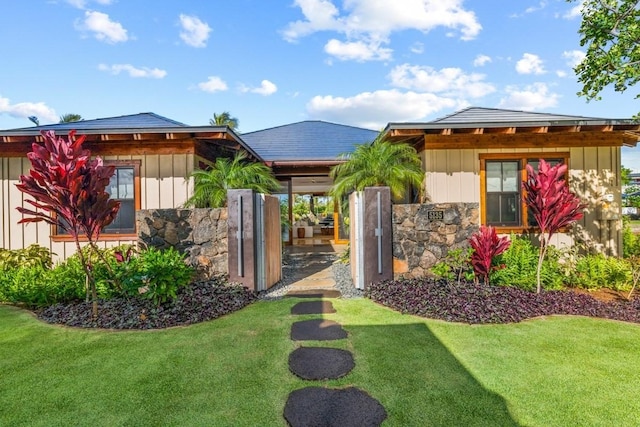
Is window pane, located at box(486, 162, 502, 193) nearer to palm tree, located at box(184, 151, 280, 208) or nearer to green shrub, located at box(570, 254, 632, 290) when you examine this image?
green shrub, located at box(570, 254, 632, 290)

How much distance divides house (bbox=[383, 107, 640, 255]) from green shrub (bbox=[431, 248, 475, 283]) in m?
1.48

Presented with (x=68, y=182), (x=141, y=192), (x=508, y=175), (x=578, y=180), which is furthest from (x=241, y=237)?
(x=578, y=180)

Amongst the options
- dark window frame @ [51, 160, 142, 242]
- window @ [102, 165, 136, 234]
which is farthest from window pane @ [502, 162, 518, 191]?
window @ [102, 165, 136, 234]

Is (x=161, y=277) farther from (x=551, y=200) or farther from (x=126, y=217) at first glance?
(x=551, y=200)

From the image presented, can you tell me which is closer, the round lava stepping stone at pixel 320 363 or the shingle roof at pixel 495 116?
the round lava stepping stone at pixel 320 363

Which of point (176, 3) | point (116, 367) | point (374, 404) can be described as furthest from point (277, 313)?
point (176, 3)

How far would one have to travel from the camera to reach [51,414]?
2.31 meters

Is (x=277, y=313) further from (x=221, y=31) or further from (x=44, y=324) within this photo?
(x=221, y=31)

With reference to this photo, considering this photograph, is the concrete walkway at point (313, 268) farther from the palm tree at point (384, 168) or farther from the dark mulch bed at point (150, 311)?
the palm tree at point (384, 168)

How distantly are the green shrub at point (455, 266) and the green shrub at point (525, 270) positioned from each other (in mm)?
421

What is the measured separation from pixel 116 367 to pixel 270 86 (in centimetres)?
1825

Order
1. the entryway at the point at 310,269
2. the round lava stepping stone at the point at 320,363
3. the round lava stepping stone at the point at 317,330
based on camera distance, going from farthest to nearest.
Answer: the entryway at the point at 310,269 → the round lava stepping stone at the point at 317,330 → the round lava stepping stone at the point at 320,363

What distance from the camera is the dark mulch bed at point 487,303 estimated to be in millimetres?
4184

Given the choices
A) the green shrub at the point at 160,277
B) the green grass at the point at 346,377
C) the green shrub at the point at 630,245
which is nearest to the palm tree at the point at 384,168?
the green grass at the point at 346,377
